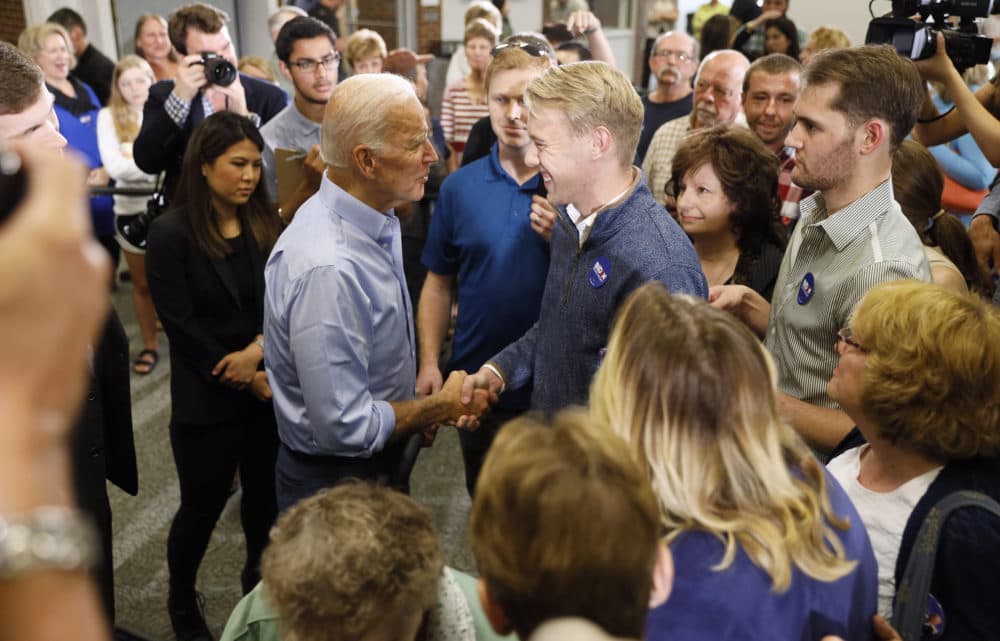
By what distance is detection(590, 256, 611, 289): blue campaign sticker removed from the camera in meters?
1.82

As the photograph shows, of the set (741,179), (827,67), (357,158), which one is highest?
(827,67)

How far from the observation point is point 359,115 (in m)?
1.83

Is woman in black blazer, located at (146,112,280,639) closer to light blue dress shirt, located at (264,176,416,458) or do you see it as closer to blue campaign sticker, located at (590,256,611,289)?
light blue dress shirt, located at (264,176,416,458)

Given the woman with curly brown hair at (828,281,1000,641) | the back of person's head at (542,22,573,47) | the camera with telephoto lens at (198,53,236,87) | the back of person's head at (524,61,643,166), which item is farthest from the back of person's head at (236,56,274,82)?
the woman with curly brown hair at (828,281,1000,641)

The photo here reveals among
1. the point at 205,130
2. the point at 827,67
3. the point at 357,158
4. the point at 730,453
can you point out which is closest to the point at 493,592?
the point at 730,453

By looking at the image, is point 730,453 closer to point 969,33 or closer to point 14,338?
point 14,338

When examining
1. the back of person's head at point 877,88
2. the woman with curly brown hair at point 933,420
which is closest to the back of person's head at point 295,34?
the back of person's head at point 877,88

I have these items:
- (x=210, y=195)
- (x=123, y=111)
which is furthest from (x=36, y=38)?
(x=210, y=195)

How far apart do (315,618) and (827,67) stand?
64.7 inches

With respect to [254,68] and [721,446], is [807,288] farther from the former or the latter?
[254,68]

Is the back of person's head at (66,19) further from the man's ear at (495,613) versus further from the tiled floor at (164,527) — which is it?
the man's ear at (495,613)

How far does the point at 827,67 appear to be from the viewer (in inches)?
74.3

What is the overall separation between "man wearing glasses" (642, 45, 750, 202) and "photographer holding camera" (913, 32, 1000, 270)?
0.77 metres

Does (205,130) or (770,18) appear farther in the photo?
(770,18)
